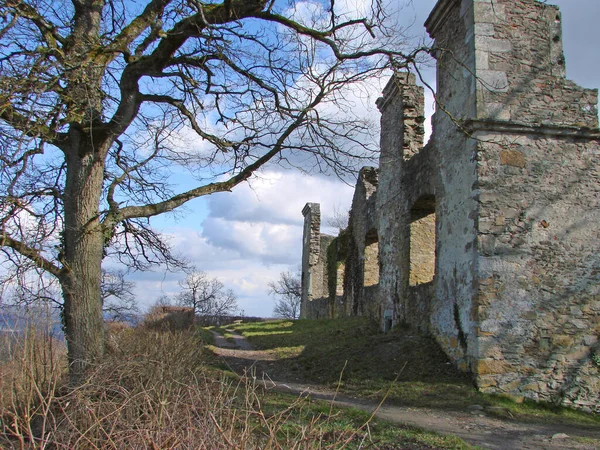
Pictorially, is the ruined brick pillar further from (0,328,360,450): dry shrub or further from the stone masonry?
(0,328,360,450): dry shrub

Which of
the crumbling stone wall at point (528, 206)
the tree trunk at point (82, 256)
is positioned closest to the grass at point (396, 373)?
the crumbling stone wall at point (528, 206)

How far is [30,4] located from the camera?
585 centimetres

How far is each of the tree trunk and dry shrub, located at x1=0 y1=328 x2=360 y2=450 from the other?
2.43 ft

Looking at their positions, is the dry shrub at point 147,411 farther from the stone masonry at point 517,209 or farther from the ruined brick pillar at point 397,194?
the ruined brick pillar at point 397,194

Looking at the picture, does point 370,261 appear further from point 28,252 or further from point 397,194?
point 28,252

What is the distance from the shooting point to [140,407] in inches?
154

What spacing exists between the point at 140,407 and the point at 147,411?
0.40 m

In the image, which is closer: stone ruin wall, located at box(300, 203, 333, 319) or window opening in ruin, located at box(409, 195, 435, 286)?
window opening in ruin, located at box(409, 195, 435, 286)

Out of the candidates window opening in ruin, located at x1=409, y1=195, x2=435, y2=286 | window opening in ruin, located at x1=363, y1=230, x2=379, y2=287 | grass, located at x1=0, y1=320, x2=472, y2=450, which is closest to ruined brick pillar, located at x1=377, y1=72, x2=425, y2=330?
window opening in ruin, located at x1=409, y1=195, x2=435, y2=286

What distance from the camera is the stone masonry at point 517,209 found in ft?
26.3

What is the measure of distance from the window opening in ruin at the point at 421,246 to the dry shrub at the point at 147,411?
18.7ft


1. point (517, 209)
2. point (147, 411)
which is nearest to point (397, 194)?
point (517, 209)

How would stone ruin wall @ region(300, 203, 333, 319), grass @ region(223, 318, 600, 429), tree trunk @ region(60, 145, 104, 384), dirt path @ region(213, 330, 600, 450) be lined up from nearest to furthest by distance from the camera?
1. dirt path @ region(213, 330, 600, 450)
2. tree trunk @ region(60, 145, 104, 384)
3. grass @ region(223, 318, 600, 429)
4. stone ruin wall @ region(300, 203, 333, 319)

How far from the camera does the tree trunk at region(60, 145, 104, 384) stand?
6430mm
